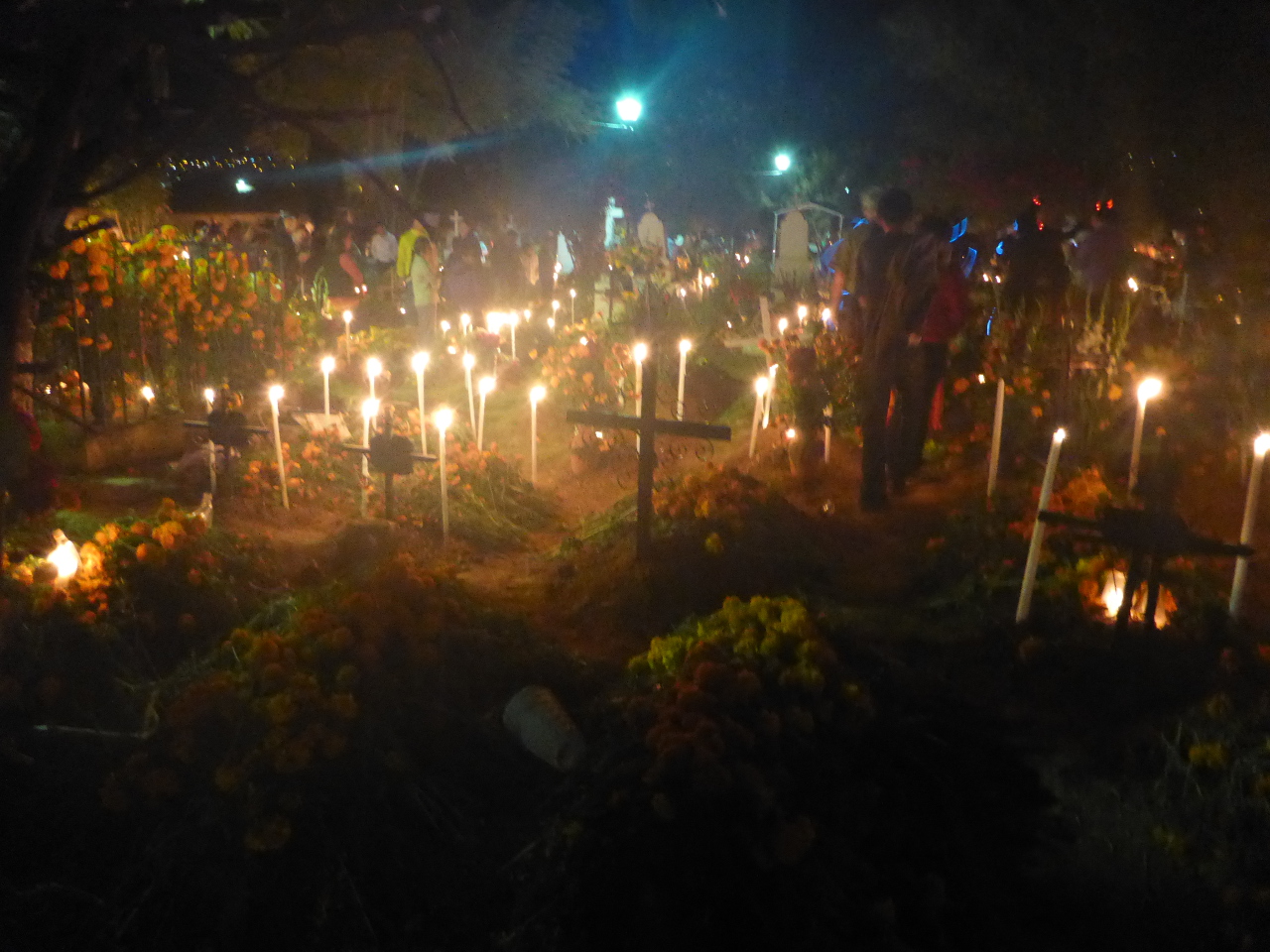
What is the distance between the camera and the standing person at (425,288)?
43.1 ft

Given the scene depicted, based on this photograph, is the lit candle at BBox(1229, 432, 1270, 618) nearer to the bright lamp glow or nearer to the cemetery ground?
the cemetery ground

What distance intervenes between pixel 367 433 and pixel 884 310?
350cm

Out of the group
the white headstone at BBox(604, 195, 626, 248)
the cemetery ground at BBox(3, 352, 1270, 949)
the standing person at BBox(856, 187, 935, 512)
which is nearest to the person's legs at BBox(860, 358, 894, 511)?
the standing person at BBox(856, 187, 935, 512)

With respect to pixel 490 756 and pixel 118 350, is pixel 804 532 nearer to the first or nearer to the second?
pixel 490 756

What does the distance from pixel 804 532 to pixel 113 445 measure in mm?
5030

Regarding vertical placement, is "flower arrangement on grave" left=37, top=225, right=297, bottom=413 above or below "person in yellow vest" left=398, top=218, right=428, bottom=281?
below

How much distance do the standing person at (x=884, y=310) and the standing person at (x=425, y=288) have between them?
7120 millimetres

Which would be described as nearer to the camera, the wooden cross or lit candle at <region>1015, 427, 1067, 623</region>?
lit candle at <region>1015, 427, 1067, 623</region>

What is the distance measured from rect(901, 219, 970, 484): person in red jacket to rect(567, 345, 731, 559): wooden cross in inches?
79.4

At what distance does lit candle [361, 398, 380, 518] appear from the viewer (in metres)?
7.13

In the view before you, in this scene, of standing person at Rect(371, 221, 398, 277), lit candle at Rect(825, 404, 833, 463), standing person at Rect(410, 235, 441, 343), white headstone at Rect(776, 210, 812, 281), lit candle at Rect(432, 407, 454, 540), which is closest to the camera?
lit candle at Rect(432, 407, 454, 540)

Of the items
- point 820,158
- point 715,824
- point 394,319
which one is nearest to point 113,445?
point 715,824

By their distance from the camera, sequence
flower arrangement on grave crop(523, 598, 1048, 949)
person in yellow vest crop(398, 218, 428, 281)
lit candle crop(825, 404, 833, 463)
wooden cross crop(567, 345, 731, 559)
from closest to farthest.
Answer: flower arrangement on grave crop(523, 598, 1048, 949) → wooden cross crop(567, 345, 731, 559) → lit candle crop(825, 404, 833, 463) → person in yellow vest crop(398, 218, 428, 281)

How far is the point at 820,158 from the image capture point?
99.7 feet
